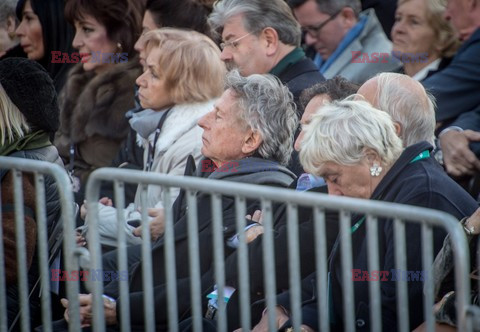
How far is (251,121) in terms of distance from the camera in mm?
5035

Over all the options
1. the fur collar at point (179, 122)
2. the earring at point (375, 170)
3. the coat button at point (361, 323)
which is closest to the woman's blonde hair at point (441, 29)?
the fur collar at point (179, 122)

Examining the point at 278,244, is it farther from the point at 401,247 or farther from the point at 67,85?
the point at 67,85

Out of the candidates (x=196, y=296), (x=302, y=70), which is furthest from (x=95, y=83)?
(x=196, y=296)

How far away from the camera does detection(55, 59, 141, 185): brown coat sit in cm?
687

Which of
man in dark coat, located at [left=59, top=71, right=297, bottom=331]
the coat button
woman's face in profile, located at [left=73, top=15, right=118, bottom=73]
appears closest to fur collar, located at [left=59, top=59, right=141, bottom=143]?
woman's face in profile, located at [left=73, top=15, right=118, bottom=73]

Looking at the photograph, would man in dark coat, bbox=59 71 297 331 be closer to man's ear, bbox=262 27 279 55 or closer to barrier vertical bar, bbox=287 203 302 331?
man's ear, bbox=262 27 279 55

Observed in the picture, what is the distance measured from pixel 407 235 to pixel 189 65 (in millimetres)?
2292

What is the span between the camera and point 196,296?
147 inches

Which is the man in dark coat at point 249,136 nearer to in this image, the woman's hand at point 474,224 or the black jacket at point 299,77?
the black jacket at point 299,77

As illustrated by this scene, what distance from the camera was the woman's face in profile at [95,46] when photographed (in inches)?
286

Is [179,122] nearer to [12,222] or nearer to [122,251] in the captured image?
[12,222]

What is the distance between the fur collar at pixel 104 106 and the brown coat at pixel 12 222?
2323 millimetres

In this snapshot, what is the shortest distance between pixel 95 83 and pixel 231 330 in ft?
10.0

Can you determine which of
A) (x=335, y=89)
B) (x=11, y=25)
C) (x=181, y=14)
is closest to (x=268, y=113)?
(x=335, y=89)
